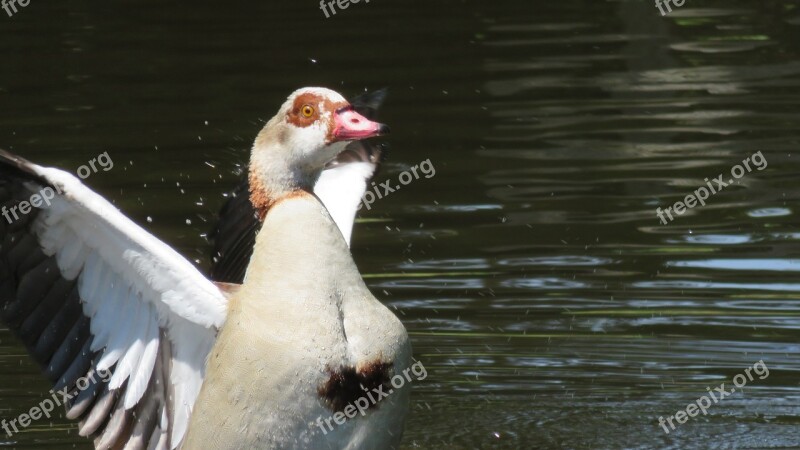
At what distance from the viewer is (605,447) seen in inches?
289

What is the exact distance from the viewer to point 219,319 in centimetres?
639

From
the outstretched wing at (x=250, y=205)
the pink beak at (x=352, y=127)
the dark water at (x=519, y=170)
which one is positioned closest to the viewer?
the pink beak at (x=352, y=127)

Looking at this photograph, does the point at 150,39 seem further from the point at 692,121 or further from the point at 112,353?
the point at 112,353

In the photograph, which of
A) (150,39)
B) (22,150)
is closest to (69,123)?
(22,150)

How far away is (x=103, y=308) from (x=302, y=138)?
1092 millimetres
